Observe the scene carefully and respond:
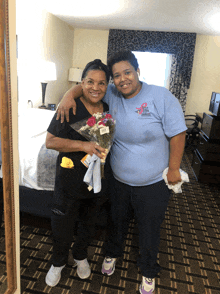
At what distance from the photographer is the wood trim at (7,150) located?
0.85 m

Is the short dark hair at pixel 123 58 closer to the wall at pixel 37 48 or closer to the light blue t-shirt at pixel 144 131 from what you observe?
the light blue t-shirt at pixel 144 131

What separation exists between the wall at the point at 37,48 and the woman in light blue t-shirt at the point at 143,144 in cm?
297

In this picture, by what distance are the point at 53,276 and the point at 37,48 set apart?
397 centimetres

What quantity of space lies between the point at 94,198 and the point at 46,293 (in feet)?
2.19

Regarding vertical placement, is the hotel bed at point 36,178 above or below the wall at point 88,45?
below

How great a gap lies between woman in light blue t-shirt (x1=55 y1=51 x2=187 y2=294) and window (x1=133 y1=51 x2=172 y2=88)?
14.9 feet

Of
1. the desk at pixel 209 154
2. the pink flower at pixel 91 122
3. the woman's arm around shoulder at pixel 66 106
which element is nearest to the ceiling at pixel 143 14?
the desk at pixel 209 154

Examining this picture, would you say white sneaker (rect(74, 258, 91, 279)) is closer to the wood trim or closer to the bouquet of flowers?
the wood trim

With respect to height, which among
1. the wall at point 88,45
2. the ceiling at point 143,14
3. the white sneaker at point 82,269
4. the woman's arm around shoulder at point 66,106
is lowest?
the white sneaker at point 82,269

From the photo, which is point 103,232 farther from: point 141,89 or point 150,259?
point 141,89

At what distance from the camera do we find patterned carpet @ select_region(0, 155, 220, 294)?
1.62 metres

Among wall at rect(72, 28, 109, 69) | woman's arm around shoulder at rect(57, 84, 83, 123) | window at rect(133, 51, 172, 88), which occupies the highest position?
wall at rect(72, 28, 109, 69)

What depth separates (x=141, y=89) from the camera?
4.71ft

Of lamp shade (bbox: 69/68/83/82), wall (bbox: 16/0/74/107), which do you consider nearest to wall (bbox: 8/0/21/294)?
wall (bbox: 16/0/74/107)
